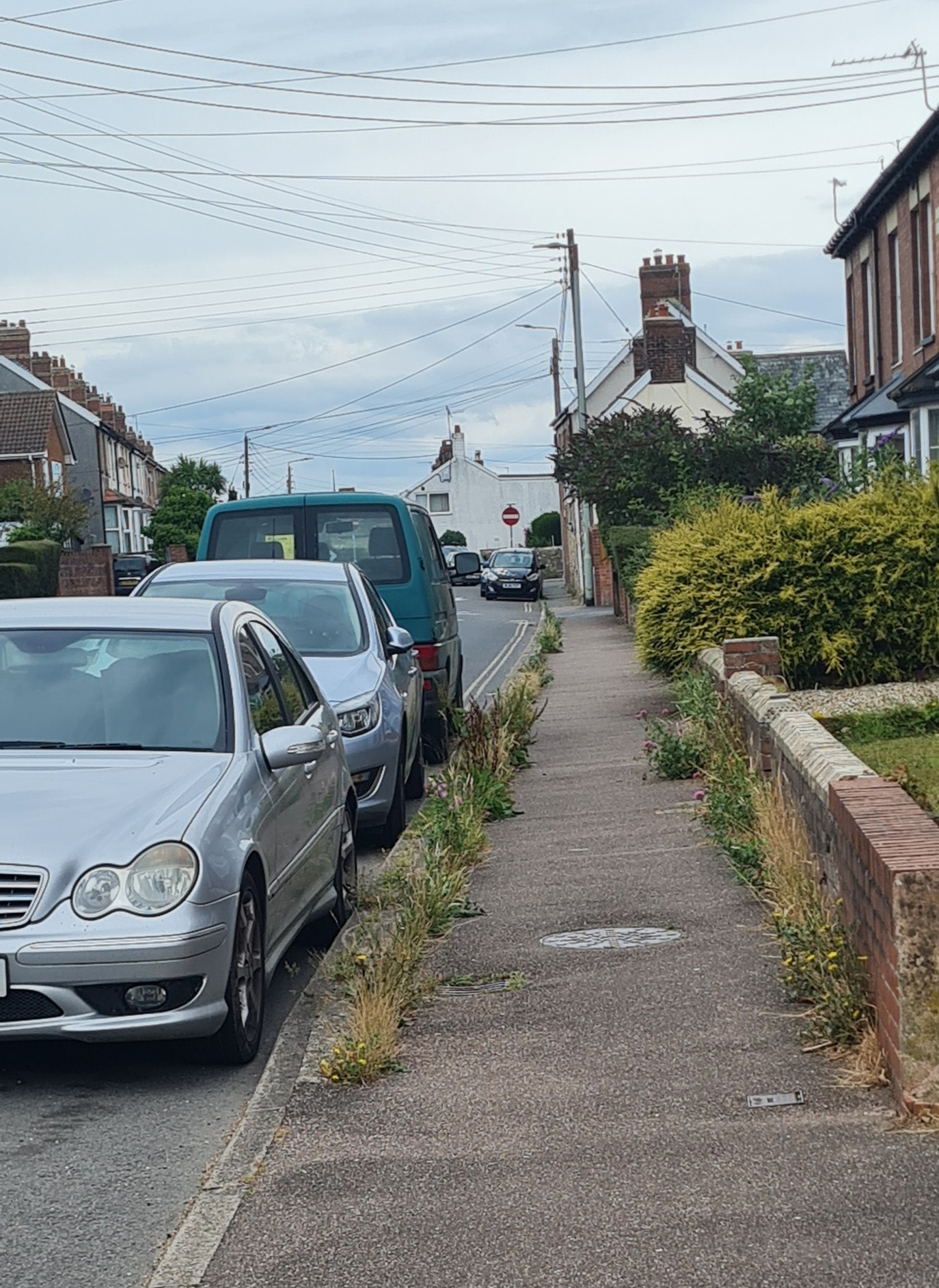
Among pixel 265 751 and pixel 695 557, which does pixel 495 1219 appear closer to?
pixel 265 751

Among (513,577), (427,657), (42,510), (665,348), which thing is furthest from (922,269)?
(42,510)

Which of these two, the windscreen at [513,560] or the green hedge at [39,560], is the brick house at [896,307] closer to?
the green hedge at [39,560]

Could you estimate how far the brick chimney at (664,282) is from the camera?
56.7 metres

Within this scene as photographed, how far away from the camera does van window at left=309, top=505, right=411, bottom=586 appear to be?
45.3 ft

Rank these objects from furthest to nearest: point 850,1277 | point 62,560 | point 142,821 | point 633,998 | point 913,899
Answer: point 62,560, point 633,998, point 142,821, point 913,899, point 850,1277

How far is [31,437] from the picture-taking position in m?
68.2

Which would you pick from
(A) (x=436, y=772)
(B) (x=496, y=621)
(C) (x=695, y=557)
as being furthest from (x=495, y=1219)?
(B) (x=496, y=621)

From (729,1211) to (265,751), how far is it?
9.32 ft

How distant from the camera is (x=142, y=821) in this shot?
5.59m

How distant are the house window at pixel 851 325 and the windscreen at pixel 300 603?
79.7 ft

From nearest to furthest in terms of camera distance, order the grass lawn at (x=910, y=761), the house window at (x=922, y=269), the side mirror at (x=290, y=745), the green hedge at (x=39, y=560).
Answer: the side mirror at (x=290, y=745) → the grass lawn at (x=910, y=761) → the house window at (x=922, y=269) → the green hedge at (x=39, y=560)

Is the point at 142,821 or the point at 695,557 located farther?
the point at 695,557

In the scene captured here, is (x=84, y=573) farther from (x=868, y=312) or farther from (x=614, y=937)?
(x=614, y=937)

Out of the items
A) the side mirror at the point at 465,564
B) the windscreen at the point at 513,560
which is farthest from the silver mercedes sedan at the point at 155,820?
the windscreen at the point at 513,560
